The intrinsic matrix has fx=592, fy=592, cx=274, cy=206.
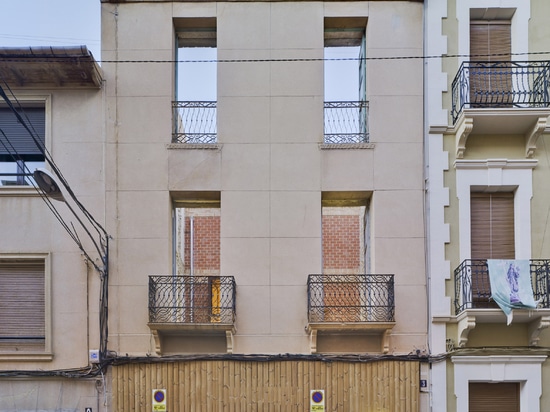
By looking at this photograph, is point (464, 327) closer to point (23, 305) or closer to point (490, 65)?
point (490, 65)

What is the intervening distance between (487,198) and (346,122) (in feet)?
9.76

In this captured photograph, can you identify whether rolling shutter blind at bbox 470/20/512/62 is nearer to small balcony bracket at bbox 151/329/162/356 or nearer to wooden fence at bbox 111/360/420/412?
wooden fence at bbox 111/360/420/412

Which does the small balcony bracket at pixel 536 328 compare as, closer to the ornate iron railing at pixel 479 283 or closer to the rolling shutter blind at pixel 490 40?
the ornate iron railing at pixel 479 283

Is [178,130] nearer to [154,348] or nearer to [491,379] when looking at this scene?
[154,348]

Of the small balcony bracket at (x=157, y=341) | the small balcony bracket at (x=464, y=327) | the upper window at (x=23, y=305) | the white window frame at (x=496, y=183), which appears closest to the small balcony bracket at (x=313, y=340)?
the small balcony bracket at (x=464, y=327)

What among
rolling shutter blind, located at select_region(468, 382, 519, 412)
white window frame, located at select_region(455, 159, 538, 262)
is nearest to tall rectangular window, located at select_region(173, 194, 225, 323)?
white window frame, located at select_region(455, 159, 538, 262)

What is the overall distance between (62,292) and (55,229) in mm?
1152

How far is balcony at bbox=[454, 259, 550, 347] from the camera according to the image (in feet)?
32.5

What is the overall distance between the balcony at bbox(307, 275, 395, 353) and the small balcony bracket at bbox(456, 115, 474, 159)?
263 cm

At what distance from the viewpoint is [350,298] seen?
35.4ft

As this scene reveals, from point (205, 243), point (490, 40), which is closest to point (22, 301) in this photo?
point (205, 243)

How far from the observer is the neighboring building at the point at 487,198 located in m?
10.3

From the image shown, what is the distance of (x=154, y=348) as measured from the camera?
10.5 m

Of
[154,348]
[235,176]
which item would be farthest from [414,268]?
[154,348]
